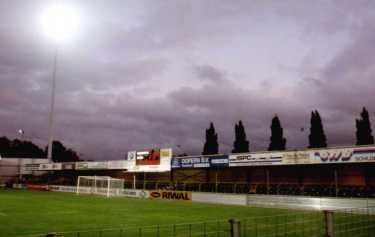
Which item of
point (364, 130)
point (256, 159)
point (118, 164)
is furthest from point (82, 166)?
point (364, 130)

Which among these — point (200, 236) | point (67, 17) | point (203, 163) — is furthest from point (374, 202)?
point (67, 17)

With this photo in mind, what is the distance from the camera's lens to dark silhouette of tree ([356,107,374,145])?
5269 cm

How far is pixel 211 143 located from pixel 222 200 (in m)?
27.7

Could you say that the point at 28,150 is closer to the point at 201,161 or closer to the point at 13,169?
the point at 13,169

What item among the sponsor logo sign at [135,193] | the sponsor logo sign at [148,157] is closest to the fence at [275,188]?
the sponsor logo sign at [135,193]

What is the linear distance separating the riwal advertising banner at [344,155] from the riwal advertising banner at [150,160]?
64.5 feet

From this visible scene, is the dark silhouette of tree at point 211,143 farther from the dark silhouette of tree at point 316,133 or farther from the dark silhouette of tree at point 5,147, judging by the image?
the dark silhouette of tree at point 5,147

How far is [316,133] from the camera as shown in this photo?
57562 millimetres

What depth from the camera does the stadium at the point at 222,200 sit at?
20.9 m

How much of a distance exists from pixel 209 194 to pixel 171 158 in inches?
376

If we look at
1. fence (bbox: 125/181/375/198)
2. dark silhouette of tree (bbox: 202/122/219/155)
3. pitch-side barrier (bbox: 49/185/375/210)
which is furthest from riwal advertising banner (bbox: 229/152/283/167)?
dark silhouette of tree (bbox: 202/122/219/155)

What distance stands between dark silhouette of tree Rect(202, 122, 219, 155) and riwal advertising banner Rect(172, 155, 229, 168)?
57.7ft

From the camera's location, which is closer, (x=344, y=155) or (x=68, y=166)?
(x=344, y=155)

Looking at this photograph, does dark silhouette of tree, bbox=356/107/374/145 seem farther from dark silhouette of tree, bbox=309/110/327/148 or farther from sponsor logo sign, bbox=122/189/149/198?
sponsor logo sign, bbox=122/189/149/198
